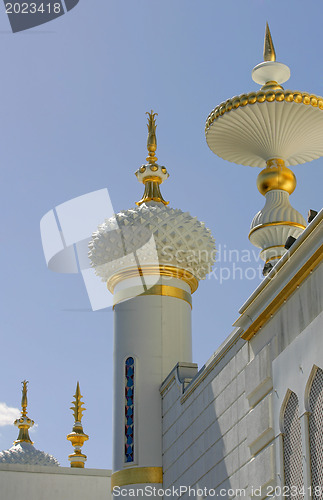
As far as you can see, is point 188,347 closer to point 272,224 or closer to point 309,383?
point 272,224

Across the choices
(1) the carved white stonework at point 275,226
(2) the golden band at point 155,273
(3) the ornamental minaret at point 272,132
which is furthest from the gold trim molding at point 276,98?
(2) the golden band at point 155,273

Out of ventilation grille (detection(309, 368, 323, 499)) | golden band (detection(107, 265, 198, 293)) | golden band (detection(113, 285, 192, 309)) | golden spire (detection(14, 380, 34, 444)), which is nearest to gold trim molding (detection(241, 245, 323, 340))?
ventilation grille (detection(309, 368, 323, 499))

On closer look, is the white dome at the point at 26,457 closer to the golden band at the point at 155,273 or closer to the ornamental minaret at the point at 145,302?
the ornamental minaret at the point at 145,302

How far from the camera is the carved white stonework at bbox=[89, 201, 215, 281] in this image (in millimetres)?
15367

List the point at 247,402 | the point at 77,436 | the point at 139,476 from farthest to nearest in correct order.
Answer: the point at 77,436 → the point at 139,476 → the point at 247,402

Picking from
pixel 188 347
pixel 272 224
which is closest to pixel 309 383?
pixel 272 224

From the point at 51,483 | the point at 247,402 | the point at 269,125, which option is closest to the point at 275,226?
the point at 269,125

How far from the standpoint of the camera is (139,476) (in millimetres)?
13812

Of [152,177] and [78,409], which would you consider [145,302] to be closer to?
[152,177]

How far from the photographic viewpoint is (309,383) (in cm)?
826

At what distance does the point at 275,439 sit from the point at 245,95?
7312mm

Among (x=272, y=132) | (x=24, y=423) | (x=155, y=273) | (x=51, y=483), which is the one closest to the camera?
(x=272, y=132)

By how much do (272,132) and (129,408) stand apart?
5.12 m

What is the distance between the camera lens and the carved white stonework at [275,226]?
547 inches
